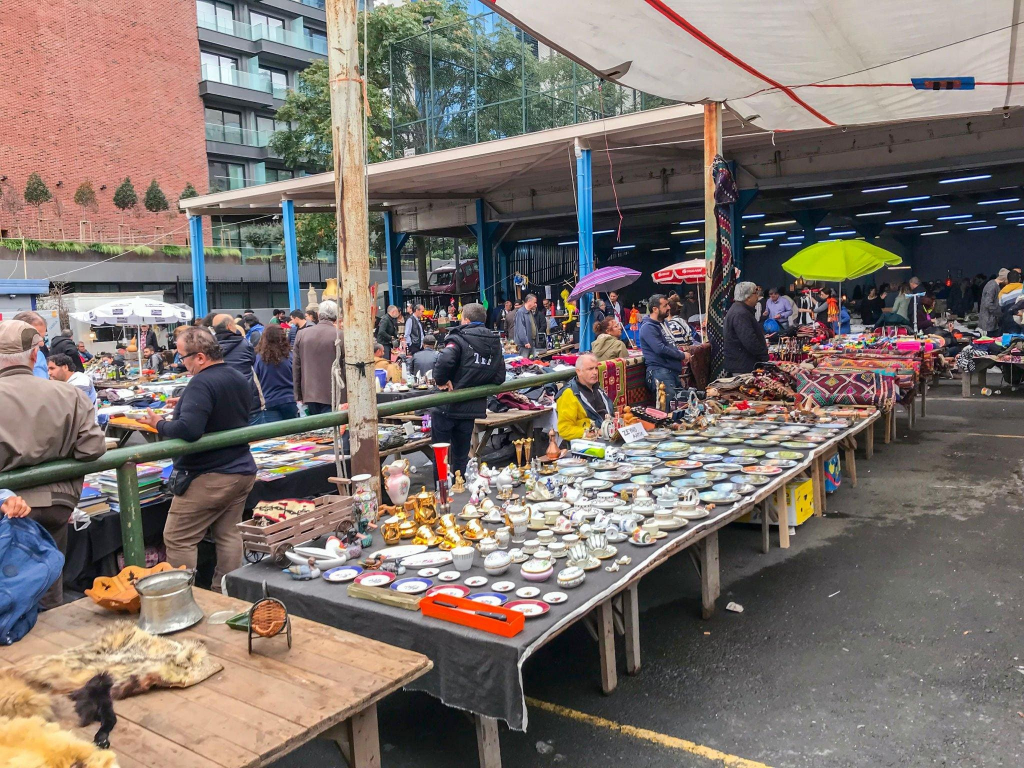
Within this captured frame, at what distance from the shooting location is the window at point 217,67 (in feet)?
123

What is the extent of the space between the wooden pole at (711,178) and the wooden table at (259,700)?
7.32 m

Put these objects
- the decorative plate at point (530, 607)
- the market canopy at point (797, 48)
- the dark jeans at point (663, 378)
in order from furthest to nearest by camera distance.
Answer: the dark jeans at point (663, 378) → the market canopy at point (797, 48) → the decorative plate at point (530, 607)

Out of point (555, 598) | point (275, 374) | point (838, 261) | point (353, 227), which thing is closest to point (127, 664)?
point (555, 598)

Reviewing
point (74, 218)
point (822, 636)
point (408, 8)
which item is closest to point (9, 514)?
point (822, 636)

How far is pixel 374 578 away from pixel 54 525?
5.60 ft

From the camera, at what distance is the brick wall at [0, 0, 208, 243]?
97.6 ft

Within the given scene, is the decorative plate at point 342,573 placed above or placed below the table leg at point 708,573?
above

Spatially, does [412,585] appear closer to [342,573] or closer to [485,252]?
[342,573]

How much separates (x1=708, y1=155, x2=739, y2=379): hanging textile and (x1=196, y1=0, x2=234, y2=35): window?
3740 centimetres

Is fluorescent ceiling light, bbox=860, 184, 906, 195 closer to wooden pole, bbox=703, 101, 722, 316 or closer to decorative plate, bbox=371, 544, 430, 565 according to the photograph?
Answer: wooden pole, bbox=703, 101, 722, 316

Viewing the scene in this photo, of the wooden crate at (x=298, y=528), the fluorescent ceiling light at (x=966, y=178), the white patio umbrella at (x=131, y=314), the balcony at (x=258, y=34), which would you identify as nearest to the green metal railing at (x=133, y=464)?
the wooden crate at (x=298, y=528)

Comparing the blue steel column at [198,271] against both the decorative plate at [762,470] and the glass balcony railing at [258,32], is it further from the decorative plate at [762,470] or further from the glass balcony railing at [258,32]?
the decorative plate at [762,470]

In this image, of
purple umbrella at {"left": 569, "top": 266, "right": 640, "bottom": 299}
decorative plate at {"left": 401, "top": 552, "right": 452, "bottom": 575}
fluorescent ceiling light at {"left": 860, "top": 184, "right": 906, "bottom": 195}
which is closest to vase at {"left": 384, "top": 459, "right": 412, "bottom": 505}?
decorative plate at {"left": 401, "top": 552, "right": 452, "bottom": 575}

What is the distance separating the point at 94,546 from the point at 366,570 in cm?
221
